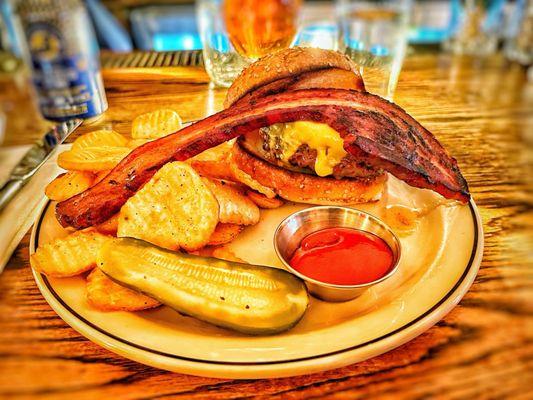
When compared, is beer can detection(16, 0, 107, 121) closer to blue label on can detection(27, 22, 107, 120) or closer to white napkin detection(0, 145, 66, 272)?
blue label on can detection(27, 22, 107, 120)

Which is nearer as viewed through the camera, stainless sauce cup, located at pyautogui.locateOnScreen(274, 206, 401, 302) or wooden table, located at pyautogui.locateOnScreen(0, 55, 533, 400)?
wooden table, located at pyautogui.locateOnScreen(0, 55, 533, 400)

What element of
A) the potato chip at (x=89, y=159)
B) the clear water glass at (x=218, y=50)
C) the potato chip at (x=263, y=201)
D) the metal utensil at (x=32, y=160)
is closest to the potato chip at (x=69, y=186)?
the potato chip at (x=89, y=159)

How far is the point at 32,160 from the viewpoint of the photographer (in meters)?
2.00

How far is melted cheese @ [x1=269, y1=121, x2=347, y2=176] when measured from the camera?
155 centimetres

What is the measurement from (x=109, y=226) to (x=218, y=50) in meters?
1.62

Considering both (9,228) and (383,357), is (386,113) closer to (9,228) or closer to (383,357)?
(383,357)

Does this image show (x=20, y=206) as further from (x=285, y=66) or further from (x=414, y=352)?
(x=414, y=352)

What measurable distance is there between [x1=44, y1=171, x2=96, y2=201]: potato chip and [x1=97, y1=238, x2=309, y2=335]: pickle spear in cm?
49

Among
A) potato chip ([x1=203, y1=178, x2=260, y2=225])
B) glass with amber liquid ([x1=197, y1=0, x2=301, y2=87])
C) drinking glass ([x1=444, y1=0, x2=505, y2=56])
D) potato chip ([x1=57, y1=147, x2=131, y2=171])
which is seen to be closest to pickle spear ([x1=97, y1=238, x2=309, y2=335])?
potato chip ([x1=203, y1=178, x2=260, y2=225])

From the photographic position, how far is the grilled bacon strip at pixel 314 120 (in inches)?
59.1

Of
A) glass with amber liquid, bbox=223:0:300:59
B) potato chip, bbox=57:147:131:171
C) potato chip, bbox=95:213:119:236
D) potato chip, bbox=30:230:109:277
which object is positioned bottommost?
potato chip, bbox=95:213:119:236

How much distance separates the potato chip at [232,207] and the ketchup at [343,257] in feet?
0.71

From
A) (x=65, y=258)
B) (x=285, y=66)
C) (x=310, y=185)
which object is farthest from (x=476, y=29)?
(x=65, y=258)

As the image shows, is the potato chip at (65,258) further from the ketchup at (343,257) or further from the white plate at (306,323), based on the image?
the ketchup at (343,257)
